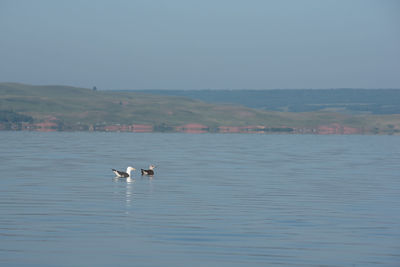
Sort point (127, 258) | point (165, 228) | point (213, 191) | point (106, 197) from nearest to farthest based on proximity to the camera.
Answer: point (127, 258), point (165, 228), point (106, 197), point (213, 191)

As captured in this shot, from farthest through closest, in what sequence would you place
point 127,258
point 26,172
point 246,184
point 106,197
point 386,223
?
point 26,172 < point 246,184 < point 106,197 < point 386,223 < point 127,258

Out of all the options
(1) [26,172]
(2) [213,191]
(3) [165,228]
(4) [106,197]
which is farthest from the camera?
(1) [26,172]

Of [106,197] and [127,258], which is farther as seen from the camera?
[106,197]

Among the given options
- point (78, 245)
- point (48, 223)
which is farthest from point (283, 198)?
point (78, 245)

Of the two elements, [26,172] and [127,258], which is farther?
[26,172]

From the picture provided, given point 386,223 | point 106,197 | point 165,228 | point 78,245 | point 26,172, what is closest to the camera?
point 78,245

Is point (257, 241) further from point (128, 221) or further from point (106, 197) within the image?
point (106, 197)

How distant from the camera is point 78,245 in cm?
1900

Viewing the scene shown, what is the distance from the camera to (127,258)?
17719mm

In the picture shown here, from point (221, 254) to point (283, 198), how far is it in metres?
12.7

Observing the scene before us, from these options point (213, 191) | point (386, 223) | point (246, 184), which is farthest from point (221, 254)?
point (246, 184)

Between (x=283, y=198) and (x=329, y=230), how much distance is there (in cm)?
837

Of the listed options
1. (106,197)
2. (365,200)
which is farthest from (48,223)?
(365,200)

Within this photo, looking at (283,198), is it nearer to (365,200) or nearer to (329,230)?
(365,200)
